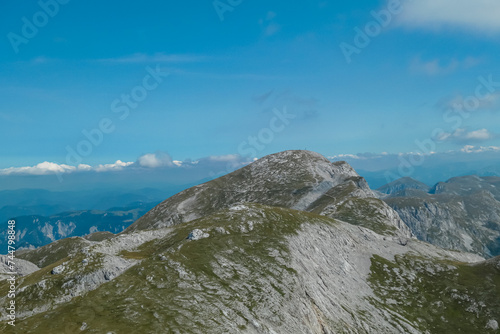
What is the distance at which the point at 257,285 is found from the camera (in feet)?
214

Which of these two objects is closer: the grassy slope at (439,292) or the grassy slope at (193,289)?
the grassy slope at (193,289)

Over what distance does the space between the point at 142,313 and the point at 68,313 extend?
12.9 metres

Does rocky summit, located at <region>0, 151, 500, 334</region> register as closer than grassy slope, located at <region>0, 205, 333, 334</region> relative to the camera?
No

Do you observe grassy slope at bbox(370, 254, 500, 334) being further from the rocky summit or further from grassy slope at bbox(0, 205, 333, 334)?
grassy slope at bbox(0, 205, 333, 334)

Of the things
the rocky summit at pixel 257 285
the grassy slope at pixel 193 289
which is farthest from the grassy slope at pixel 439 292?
the grassy slope at pixel 193 289

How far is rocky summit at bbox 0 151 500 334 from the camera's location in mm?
51031

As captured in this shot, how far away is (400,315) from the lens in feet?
262

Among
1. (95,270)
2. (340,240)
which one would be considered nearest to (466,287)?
(340,240)

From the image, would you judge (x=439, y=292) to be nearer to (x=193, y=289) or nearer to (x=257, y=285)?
(x=257, y=285)

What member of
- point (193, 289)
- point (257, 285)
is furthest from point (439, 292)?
point (193, 289)

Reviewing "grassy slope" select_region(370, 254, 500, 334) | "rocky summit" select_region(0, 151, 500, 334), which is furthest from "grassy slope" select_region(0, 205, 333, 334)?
"grassy slope" select_region(370, 254, 500, 334)

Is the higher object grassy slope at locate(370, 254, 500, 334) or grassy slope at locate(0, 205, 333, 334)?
grassy slope at locate(0, 205, 333, 334)

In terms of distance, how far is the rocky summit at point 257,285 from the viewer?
167 ft

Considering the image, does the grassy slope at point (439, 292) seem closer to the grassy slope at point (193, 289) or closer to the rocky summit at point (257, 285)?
the rocky summit at point (257, 285)
